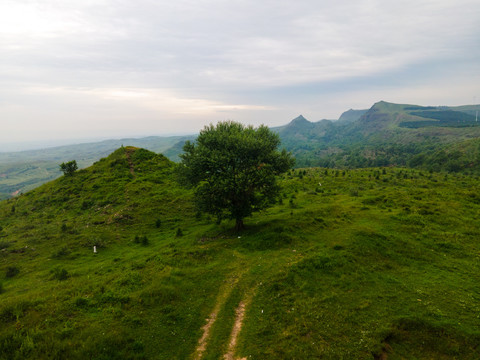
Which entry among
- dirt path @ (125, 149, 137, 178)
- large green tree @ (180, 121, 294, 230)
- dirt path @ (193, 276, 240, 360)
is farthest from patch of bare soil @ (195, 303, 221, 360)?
dirt path @ (125, 149, 137, 178)

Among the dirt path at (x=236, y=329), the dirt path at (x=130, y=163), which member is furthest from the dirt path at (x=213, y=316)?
the dirt path at (x=130, y=163)

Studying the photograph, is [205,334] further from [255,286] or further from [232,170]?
[232,170]

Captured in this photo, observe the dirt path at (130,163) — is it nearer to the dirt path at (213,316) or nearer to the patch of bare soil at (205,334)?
the dirt path at (213,316)

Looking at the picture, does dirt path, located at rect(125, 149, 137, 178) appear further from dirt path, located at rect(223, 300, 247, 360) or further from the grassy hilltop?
dirt path, located at rect(223, 300, 247, 360)

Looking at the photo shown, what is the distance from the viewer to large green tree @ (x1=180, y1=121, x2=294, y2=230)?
26250 mm

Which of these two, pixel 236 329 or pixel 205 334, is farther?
pixel 236 329

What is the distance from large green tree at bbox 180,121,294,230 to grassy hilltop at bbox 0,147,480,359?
4.03 m

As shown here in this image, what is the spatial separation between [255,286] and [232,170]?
43.8ft

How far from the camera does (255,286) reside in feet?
59.0

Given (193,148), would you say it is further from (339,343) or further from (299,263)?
(339,343)

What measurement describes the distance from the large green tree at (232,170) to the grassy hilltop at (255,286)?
4030 millimetres

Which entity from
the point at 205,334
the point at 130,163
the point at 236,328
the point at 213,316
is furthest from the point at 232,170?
the point at 130,163

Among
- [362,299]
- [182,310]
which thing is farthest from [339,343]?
[182,310]

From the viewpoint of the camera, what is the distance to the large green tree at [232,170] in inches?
1033
